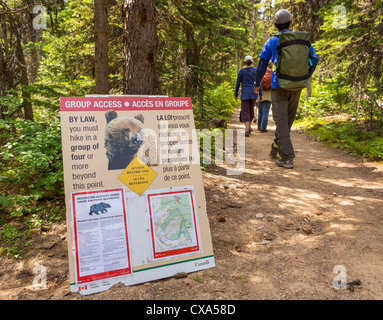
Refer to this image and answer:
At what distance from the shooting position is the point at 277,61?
4.77 m

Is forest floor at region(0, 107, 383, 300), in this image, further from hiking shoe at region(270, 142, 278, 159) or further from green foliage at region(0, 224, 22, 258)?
hiking shoe at region(270, 142, 278, 159)

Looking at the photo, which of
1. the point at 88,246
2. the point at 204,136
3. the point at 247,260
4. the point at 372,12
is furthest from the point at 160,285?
the point at 372,12

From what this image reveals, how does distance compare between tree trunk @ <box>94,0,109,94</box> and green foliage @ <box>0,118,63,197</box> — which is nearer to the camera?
green foliage @ <box>0,118,63,197</box>

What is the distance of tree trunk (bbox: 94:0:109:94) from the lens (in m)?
4.74

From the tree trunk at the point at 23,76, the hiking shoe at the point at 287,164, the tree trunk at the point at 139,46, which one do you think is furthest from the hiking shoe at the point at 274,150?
the tree trunk at the point at 23,76

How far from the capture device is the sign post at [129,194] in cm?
216

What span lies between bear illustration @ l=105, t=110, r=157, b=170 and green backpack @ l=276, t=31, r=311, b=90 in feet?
10.8

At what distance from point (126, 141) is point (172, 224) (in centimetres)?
90

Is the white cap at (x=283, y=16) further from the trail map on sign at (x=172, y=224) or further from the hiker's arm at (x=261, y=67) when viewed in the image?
the trail map on sign at (x=172, y=224)

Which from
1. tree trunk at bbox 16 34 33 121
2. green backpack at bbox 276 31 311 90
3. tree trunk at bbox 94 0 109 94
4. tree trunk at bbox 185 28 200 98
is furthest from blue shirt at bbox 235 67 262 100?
tree trunk at bbox 16 34 33 121

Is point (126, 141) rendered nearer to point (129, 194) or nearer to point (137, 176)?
point (137, 176)

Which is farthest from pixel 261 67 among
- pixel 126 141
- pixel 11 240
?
pixel 11 240

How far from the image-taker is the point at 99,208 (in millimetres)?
2240

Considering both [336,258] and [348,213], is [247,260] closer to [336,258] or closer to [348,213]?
[336,258]
